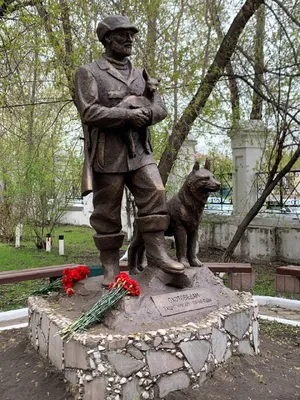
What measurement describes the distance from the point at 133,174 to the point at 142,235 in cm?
52

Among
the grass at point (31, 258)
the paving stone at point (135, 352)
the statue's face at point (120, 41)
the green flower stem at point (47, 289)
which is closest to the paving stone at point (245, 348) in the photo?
the paving stone at point (135, 352)

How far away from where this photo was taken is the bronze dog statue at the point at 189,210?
12.8ft

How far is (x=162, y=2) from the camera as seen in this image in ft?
24.8

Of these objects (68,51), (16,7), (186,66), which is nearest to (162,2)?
(186,66)

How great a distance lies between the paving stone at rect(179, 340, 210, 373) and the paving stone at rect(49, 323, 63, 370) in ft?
3.01

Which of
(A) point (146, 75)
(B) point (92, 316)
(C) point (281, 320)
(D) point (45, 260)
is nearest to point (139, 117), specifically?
(A) point (146, 75)

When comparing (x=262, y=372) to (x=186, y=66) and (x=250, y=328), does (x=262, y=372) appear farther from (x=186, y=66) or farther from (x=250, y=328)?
(x=186, y=66)

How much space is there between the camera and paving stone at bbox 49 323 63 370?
11.0ft

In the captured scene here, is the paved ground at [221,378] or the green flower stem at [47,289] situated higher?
the green flower stem at [47,289]

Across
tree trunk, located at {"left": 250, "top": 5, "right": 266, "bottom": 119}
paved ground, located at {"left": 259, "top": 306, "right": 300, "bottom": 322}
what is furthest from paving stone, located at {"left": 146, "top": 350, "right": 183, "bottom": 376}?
tree trunk, located at {"left": 250, "top": 5, "right": 266, "bottom": 119}

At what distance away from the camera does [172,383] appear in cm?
310

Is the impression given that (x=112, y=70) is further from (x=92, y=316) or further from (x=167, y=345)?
(x=167, y=345)

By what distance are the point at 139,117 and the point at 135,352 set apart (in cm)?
174

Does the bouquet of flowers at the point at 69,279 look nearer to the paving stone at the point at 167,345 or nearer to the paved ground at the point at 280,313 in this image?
the paving stone at the point at 167,345
